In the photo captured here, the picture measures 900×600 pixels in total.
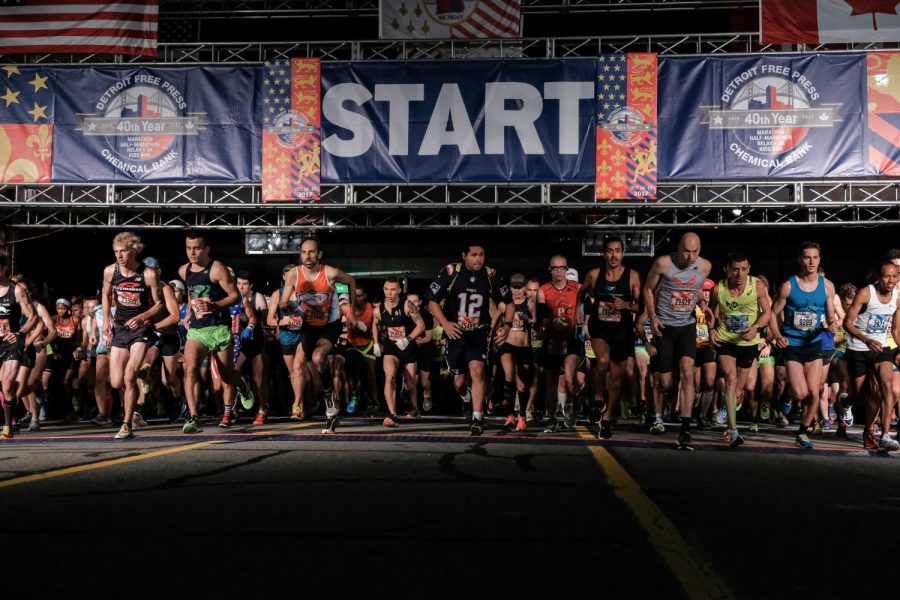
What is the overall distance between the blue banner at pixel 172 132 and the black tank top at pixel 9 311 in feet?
20.1

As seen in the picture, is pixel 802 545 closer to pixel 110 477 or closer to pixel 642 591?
pixel 642 591

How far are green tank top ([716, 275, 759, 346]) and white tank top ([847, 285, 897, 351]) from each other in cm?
106

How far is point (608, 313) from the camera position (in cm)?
1084

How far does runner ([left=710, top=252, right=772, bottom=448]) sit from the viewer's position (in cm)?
1030

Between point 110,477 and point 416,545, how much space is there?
3186 mm

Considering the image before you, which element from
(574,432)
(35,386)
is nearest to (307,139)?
(35,386)

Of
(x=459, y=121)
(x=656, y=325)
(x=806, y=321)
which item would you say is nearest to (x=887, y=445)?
(x=806, y=321)

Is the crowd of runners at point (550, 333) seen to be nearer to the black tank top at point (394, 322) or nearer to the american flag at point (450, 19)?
the black tank top at point (394, 322)

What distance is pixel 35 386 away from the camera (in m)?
13.0

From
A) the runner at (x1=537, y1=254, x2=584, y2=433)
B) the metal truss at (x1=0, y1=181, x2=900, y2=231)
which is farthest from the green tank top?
the metal truss at (x1=0, y1=181, x2=900, y2=231)

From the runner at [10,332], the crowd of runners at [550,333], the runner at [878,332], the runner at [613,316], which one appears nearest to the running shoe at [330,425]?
the crowd of runners at [550,333]

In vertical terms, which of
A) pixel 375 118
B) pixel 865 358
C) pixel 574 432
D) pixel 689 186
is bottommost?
pixel 574 432

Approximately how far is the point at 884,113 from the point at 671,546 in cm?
1432

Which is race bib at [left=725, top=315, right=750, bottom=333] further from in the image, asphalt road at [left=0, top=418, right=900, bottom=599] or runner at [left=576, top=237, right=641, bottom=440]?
asphalt road at [left=0, top=418, right=900, bottom=599]
